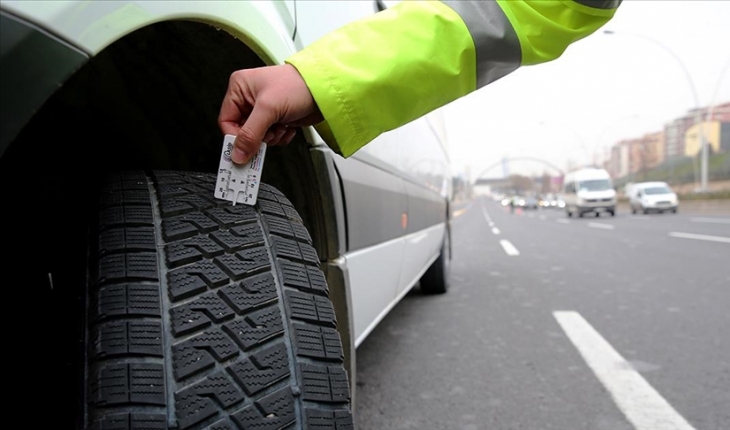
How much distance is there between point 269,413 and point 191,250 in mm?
310

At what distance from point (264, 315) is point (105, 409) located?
290mm

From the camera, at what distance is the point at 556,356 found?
3355mm

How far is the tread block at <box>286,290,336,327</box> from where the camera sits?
1.14m

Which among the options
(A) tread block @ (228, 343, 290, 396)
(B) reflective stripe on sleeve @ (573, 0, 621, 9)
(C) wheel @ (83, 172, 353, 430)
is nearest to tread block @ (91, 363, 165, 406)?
(C) wheel @ (83, 172, 353, 430)

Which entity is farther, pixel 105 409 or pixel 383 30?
pixel 383 30

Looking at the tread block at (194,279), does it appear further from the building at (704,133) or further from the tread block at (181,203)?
the building at (704,133)

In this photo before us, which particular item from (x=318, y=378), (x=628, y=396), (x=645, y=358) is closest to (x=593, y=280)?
(x=645, y=358)

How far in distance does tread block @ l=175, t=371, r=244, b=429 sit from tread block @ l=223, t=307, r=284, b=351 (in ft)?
0.22

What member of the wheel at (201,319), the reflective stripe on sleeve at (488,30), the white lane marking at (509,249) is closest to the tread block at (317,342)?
the wheel at (201,319)

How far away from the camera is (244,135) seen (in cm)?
112

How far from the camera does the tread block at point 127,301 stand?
0.98 m

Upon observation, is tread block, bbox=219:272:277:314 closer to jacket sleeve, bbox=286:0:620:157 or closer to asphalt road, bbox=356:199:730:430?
jacket sleeve, bbox=286:0:620:157

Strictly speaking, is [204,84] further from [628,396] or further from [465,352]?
[465,352]

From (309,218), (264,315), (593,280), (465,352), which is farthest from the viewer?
(593,280)
